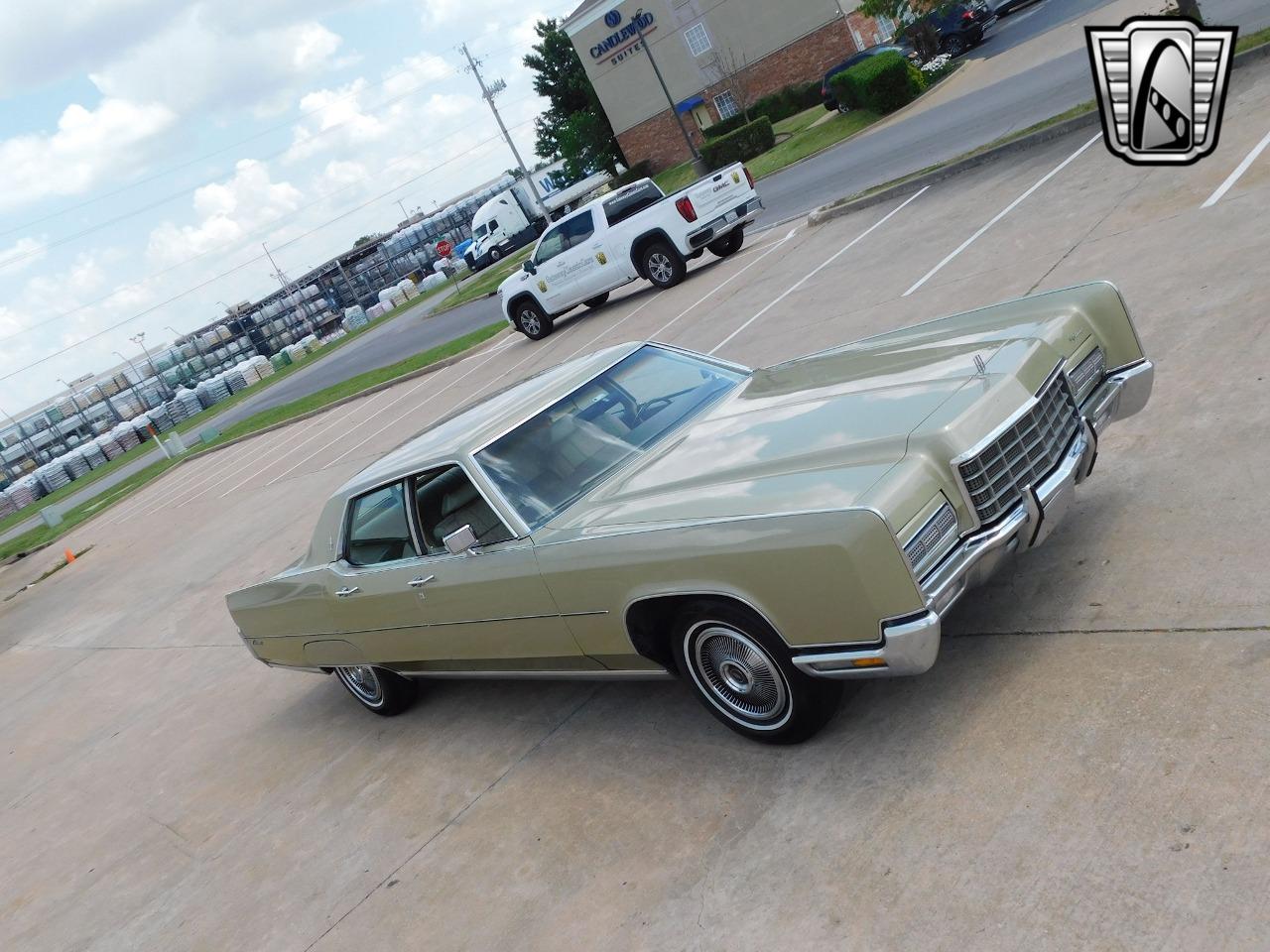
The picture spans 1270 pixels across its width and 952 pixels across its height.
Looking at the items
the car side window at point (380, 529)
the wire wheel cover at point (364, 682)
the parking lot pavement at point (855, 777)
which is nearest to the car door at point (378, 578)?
the car side window at point (380, 529)

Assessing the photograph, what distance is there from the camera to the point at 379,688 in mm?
6277

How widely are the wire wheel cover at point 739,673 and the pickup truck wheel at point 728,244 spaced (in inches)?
578

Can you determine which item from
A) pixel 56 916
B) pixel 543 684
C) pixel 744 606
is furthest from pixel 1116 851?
pixel 56 916

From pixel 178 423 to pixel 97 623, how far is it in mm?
45094

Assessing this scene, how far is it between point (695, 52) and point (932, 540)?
48877 millimetres

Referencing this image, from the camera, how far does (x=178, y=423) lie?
54.6m

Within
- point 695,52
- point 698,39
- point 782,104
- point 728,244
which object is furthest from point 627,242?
point 695,52

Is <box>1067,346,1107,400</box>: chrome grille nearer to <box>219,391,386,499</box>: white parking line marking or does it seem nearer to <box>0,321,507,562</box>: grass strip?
<box>219,391,386,499</box>: white parking line marking

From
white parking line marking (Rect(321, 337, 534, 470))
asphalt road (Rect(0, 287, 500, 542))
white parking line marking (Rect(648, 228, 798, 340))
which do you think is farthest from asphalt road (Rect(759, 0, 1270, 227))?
asphalt road (Rect(0, 287, 500, 542))

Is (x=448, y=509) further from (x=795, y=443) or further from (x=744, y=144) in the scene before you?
(x=744, y=144)

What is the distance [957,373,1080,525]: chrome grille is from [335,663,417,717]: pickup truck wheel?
3710 millimetres

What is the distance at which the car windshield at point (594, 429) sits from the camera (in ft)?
16.1

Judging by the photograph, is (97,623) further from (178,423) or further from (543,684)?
(178,423)

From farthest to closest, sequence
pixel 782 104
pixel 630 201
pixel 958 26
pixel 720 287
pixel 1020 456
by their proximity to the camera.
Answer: pixel 782 104 → pixel 958 26 → pixel 630 201 → pixel 720 287 → pixel 1020 456
